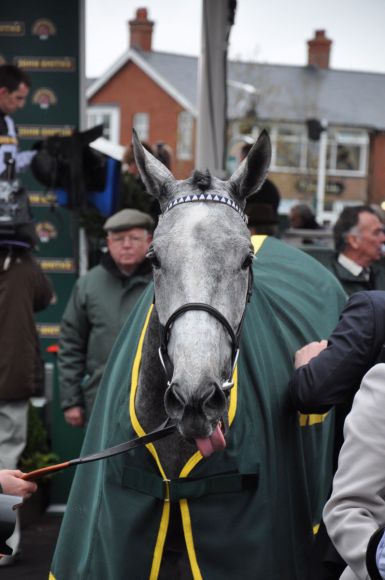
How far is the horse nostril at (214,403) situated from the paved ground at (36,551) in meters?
3.25

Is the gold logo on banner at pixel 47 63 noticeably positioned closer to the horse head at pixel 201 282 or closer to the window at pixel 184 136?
the horse head at pixel 201 282

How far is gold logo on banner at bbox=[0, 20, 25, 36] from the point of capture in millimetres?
8539

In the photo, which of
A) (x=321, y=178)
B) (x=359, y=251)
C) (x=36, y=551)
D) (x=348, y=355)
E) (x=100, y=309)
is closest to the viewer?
(x=348, y=355)

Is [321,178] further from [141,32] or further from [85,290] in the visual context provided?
[85,290]

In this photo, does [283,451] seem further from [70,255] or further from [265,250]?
[70,255]

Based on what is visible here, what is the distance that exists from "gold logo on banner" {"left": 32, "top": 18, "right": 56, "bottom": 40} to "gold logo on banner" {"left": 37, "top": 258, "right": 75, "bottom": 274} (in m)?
1.84

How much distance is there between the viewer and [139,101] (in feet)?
159

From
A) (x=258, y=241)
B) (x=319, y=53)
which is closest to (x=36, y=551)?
(x=258, y=241)

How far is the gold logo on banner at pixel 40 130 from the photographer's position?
8539mm

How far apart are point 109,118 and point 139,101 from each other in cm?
166

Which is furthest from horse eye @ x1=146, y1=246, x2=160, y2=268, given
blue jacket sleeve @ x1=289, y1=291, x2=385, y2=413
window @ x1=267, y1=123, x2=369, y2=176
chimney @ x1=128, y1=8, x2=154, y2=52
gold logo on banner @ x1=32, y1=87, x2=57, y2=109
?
chimney @ x1=128, y1=8, x2=154, y2=52

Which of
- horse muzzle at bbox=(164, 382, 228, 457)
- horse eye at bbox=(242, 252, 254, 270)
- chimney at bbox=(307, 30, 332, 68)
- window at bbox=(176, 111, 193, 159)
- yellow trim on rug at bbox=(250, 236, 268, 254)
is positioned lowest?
window at bbox=(176, 111, 193, 159)

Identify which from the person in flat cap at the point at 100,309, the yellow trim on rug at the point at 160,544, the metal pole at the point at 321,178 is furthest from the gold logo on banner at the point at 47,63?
the metal pole at the point at 321,178

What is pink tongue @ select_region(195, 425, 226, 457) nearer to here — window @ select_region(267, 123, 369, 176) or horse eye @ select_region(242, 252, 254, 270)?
horse eye @ select_region(242, 252, 254, 270)
